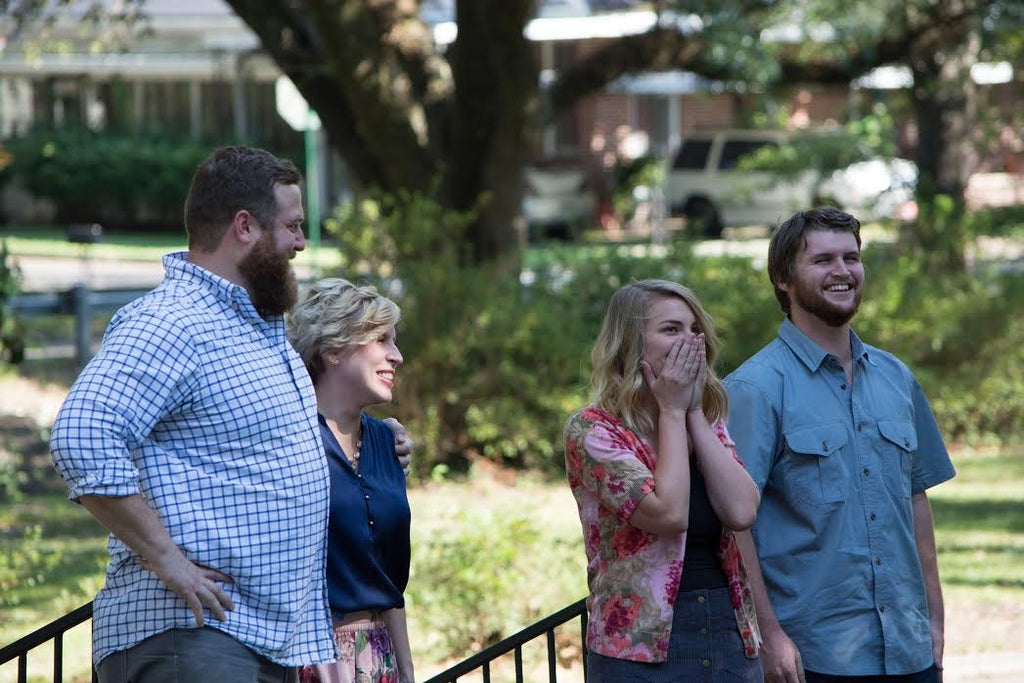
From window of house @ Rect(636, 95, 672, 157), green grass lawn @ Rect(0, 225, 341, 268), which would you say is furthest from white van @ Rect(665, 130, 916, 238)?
green grass lawn @ Rect(0, 225, 341, 268)

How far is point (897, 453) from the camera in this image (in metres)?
3.80

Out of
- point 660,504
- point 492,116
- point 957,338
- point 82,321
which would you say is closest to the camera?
point 660,504

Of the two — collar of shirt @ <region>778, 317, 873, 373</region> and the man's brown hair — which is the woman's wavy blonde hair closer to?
collar of shirt @ <region>778, 317, 873, 373</region>

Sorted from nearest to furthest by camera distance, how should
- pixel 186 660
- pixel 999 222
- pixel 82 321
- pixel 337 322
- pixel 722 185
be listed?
pixel 186 660
pixel 337 322
pixel 999 222
pixel 82 321
pixel 722 185

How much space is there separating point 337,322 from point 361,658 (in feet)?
2.73

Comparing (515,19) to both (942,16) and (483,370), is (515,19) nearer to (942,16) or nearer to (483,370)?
(483,370)

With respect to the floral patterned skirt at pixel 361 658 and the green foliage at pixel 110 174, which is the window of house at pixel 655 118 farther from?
the floral patterned skirt at pixel 361 658

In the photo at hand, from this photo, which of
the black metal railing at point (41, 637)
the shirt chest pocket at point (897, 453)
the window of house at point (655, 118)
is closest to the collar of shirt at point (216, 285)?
the black metal railing at point (41, 637)

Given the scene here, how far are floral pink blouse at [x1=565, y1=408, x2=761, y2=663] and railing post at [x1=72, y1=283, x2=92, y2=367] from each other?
11.8 meters

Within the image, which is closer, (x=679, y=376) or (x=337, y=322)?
(x=679, y=376)

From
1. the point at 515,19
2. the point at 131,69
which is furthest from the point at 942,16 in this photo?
the point at 131,69

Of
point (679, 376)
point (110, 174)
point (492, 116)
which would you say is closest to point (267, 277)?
point (679, 376)

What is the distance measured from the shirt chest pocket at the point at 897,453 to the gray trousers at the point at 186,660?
172 cm

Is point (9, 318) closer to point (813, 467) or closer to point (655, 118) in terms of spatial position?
point (813, 467)
